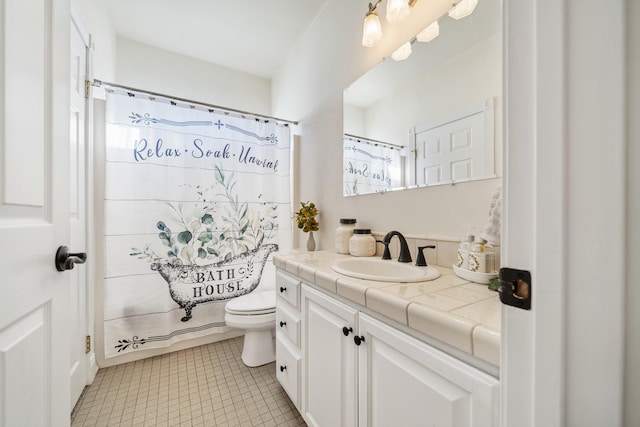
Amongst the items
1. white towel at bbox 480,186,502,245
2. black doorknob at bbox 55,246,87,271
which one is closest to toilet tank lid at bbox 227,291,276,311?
black doorknob at bbox 55,246,87,271

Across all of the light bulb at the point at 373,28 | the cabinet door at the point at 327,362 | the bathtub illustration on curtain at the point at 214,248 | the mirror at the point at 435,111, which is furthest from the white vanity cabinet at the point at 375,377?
the light bulb at the point at 373,28

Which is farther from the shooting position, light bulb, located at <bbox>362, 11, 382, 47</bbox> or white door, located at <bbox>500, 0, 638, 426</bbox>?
light bulb, located at <bbox>362, 11, 382, 47</bbox>

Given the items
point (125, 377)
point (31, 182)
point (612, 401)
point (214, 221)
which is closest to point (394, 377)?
point (612, 401)

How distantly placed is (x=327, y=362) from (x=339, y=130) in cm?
140

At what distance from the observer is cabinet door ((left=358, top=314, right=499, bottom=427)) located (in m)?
0.52

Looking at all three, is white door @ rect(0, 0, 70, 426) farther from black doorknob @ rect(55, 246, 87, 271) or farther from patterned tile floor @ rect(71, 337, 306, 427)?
patterned tile floor @ rect(71, 337, 306, 427)

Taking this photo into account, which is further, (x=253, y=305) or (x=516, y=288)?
(x=253, y=305)

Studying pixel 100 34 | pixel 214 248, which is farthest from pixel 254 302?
pixel 100 34

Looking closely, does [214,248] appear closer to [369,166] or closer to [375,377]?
[369,166]

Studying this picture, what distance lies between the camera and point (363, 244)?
4.59 ft

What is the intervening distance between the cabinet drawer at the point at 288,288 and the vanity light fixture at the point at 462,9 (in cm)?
133

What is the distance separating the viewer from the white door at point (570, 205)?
294mm

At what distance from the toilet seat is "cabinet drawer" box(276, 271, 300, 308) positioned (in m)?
0.40

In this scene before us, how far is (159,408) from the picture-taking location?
54.1 inches
